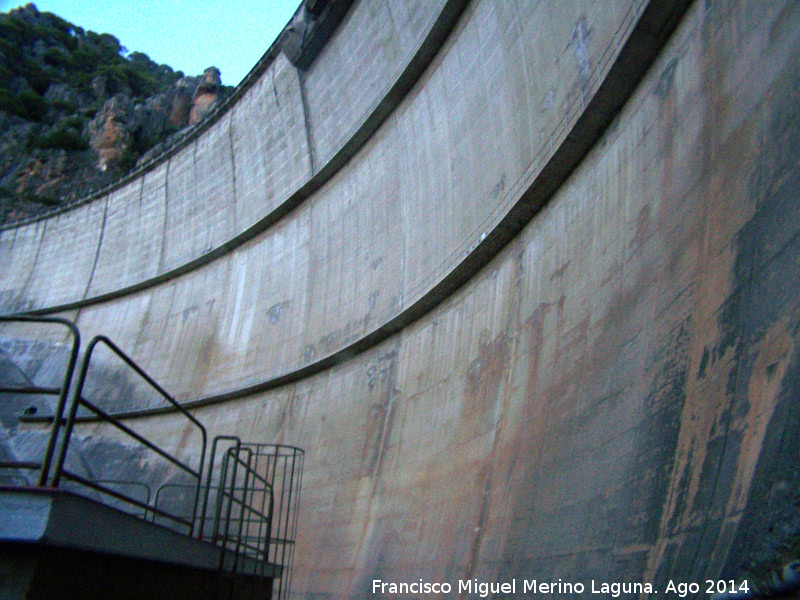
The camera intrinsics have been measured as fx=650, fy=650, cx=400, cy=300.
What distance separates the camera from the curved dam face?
2879mm

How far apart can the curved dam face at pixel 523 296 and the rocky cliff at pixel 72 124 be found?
39.2 feet

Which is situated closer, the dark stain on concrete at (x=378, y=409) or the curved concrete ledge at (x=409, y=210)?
the curved concrete ledge at (x=409, y=210)

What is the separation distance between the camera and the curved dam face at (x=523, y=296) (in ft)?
9.45

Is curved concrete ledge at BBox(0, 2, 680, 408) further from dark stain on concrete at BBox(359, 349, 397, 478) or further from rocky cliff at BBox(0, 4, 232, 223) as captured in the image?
rocky cliff at BBox(0, 4, 232, 223)

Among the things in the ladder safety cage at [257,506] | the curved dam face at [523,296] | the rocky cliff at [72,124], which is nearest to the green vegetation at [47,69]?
the rocky cliff at [72,124]

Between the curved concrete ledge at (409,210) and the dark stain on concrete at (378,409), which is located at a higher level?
the curved concrete ledge at (409,210)

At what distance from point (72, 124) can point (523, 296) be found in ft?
81.7

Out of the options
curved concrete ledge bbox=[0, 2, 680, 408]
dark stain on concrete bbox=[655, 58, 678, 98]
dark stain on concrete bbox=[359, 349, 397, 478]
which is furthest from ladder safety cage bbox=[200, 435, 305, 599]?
dark stain on concrete bbox=[655, 58, 678, 98]

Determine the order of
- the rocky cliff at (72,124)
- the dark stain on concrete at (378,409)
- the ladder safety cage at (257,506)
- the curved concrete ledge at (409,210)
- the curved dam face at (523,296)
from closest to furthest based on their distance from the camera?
the curved dam face at (523,296) → the ladder safety cage at (257,506) → the curved concrete ledge at (409,210) → the dark stain on concrete at (378,409) → the rocky cliff at (72,124)

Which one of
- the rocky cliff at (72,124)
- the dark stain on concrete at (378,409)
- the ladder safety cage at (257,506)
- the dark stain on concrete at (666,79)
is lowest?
the ladder safety cage at (257,506)

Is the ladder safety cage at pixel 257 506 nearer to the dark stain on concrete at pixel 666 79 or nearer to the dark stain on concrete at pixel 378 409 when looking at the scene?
the dark stain on concrete at pixel 378 409

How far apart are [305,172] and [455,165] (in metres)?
4.17

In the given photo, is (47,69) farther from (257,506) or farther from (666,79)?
(666,79)

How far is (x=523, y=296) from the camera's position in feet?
18.4
